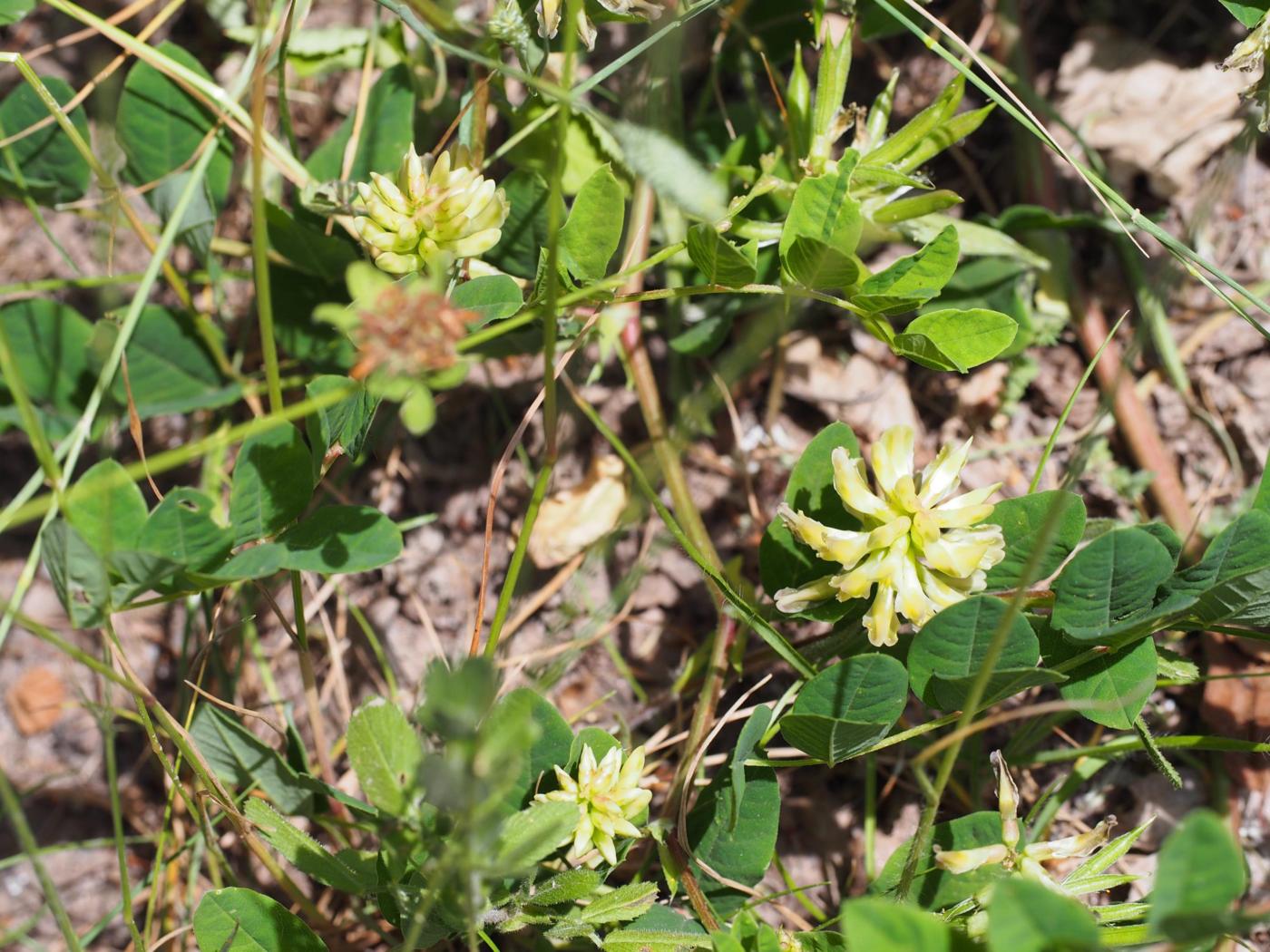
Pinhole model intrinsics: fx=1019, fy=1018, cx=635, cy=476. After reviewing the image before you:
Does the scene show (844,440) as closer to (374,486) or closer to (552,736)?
(552,736)

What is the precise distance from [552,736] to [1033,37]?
6.45 ft

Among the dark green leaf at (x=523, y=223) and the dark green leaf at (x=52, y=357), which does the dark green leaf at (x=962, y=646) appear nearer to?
the dark green leaf at (x=523, y=223)

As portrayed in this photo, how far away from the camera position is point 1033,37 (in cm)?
241

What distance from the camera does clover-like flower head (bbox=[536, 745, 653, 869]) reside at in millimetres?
1547

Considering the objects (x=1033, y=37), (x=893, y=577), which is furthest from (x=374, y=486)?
(x=1033, y=37)

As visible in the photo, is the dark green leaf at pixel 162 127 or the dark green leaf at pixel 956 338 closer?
the dark green leaf at pixel 956 338

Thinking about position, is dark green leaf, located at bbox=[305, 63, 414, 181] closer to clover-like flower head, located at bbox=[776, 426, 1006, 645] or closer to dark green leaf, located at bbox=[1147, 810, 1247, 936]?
clover-like flower head, located at bbox=[776, 426, 1006, 645]

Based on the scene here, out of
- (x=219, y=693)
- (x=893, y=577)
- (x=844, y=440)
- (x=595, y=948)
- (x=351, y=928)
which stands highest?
(x=844, y=440)

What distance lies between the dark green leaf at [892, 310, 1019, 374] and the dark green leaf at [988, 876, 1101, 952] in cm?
78

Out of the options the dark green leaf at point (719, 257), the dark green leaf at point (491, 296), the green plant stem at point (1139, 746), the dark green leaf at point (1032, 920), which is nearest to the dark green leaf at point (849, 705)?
the dark green leaf at point (1032, 920)

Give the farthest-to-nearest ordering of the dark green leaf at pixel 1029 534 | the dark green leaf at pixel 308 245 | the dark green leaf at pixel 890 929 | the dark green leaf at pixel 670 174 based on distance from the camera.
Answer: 1. the dark green leaf at pixel 308 245
2. the dark green leaf at pixel 1029 534
3. the dark green leaf at pixel 670 174
4. the dark green leaf at pixel 890 929

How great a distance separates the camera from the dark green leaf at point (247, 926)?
1.52 metres

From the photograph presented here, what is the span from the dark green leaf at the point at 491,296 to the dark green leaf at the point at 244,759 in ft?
2.74

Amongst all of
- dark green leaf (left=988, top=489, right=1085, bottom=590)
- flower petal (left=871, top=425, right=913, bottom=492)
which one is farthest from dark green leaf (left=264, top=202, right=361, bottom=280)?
dark green leaf (left=988, top=489, right=1085, bottom=590)
